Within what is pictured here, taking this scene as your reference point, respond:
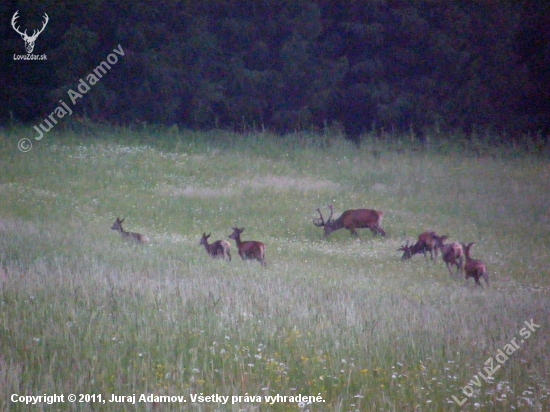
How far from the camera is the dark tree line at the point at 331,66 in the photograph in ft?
85.9

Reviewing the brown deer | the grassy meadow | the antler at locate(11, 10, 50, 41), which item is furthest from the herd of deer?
the antler at locate(11, 10, 50, 41)

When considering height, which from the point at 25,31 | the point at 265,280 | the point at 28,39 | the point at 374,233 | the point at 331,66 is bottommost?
the point at 374,233

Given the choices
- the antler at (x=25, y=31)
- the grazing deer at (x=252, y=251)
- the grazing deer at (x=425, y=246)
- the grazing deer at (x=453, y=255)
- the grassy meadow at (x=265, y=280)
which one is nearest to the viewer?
the grassy meadow at (x=265, y=280)

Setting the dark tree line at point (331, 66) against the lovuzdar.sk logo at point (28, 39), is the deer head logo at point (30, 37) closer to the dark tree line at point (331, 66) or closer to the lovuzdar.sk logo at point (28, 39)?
the lovuzdar.sk logo at point (28, 39)

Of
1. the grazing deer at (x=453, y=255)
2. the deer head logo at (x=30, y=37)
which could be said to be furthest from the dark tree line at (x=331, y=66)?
the grazing deer at (x=453, y=255)

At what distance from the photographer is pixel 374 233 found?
48.9 ft

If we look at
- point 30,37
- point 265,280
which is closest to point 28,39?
point 30,37

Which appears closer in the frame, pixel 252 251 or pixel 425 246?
pixel 252 251

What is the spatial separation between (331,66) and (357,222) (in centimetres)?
1448

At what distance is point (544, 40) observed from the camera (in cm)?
2564

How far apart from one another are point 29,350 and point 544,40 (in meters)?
24.7

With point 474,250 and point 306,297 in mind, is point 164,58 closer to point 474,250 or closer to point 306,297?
point 474,250

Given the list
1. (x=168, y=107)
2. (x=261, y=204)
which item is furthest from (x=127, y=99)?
(x=261, y=204)

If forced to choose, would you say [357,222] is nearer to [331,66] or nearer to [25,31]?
[25,31]
